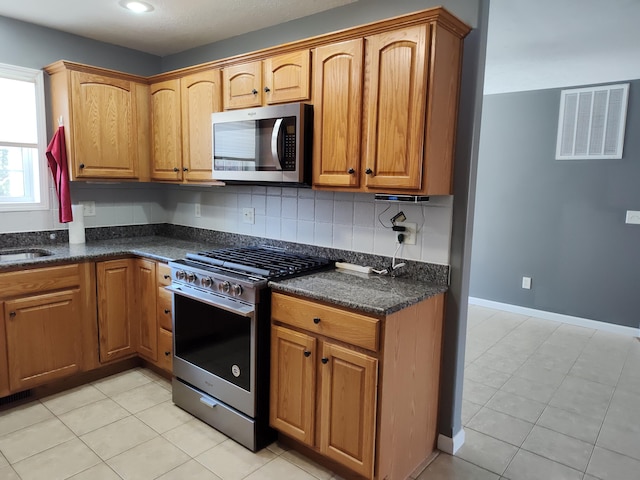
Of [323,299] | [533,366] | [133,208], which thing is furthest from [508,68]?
[133,208]

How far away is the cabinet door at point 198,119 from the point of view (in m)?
2.87

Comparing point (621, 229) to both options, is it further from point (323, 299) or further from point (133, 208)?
point (133, 208)

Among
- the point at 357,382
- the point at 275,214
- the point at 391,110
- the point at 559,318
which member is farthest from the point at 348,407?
the point at 559,318

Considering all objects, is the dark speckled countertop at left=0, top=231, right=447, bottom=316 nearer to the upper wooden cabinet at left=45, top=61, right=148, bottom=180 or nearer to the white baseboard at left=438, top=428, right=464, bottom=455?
the upper wooden cabinet at left=45, top=61, right=148, bottom=180

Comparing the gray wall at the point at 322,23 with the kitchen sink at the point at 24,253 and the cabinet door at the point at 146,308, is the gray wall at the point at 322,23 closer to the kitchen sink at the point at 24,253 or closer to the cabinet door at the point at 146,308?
the cabinet door at the point at 146,308

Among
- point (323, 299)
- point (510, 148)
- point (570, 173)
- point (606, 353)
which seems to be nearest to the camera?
point (323, 299)

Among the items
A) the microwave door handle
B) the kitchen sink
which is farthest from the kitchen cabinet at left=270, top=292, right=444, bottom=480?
the kitchen sink

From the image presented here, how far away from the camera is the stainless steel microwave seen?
7.67ft

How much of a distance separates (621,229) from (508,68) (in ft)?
6.26

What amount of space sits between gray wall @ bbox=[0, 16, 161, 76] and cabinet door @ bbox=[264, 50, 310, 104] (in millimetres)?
1653

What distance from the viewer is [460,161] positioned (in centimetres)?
215

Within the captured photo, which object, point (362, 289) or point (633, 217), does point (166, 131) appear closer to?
point (362, 289)

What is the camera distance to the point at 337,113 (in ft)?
7.28

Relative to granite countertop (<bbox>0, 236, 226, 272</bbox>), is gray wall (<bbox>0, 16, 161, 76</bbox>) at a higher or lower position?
higher
